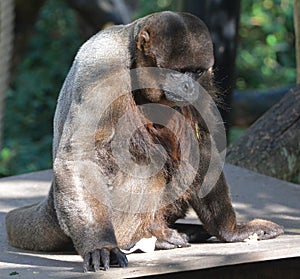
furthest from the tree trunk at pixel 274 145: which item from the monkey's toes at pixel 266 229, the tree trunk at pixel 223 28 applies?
the monkey's toes at pixel 266 229

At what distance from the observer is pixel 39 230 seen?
4441 mm

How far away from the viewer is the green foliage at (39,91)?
35.6 feet

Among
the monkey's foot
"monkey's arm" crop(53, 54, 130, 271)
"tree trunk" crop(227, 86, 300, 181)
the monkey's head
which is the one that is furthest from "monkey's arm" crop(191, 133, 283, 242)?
"tree trunk" crop(227, 86, 300, 181)

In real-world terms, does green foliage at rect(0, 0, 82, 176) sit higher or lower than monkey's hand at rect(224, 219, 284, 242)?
lower

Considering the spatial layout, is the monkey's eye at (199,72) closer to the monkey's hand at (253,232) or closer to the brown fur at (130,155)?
the brown fur at (130,155)

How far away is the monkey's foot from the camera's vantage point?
437cm

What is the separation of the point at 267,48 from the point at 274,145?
6900 millimetres

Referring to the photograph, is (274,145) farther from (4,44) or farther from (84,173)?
(4,44)

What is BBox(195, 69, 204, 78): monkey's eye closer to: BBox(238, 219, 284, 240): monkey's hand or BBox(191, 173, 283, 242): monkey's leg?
BBox(191, 173, 283, 242): monkey's leg

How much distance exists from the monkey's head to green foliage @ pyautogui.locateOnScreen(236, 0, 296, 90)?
8.66 m

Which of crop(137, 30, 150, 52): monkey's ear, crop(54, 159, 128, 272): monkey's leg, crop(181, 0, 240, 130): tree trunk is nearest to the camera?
crop(54, 159, 128, 272): monkey's leg

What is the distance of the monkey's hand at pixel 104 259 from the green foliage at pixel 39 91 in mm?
6249

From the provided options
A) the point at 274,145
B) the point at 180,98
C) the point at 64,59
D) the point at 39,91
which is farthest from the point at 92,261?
the point at 64,59

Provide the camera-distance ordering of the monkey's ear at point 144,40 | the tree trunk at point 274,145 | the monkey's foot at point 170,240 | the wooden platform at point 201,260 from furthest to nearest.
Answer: the tree trunk at point 274,145 < the monkey's foot at point 170,240 < the monkey's ear at point 144,40 < the wooden platform at point 201,260
